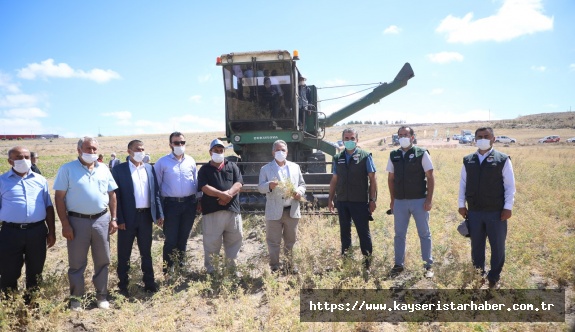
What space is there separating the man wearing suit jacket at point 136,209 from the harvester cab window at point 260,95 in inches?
173

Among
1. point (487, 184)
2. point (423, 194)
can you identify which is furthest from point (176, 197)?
point (487, 184)

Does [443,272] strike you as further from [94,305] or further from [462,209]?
[94,305]

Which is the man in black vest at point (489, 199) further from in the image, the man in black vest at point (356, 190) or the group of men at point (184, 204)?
the man in black vest at point (356, 190)

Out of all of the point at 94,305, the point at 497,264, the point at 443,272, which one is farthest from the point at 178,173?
the point at 497,264

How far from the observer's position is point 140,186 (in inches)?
175

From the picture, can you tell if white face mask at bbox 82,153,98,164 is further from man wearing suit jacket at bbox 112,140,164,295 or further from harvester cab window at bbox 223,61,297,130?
harvester cab window at bbox 223,61,297,130

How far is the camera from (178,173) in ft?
15.7

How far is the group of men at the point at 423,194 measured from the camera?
414 centimetres

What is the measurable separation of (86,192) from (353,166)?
3.34 m

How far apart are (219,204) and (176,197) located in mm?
606

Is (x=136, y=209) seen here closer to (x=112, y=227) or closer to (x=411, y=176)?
(x=112, y=227)

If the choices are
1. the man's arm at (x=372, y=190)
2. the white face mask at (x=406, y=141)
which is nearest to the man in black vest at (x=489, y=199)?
the white face mask at (x=406, y=141)

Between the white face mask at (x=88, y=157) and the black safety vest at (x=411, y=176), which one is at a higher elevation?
the white face mask at (x=88, y=157)

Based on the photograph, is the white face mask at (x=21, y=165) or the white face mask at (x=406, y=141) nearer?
the white face mask at (x=21, y=165)
